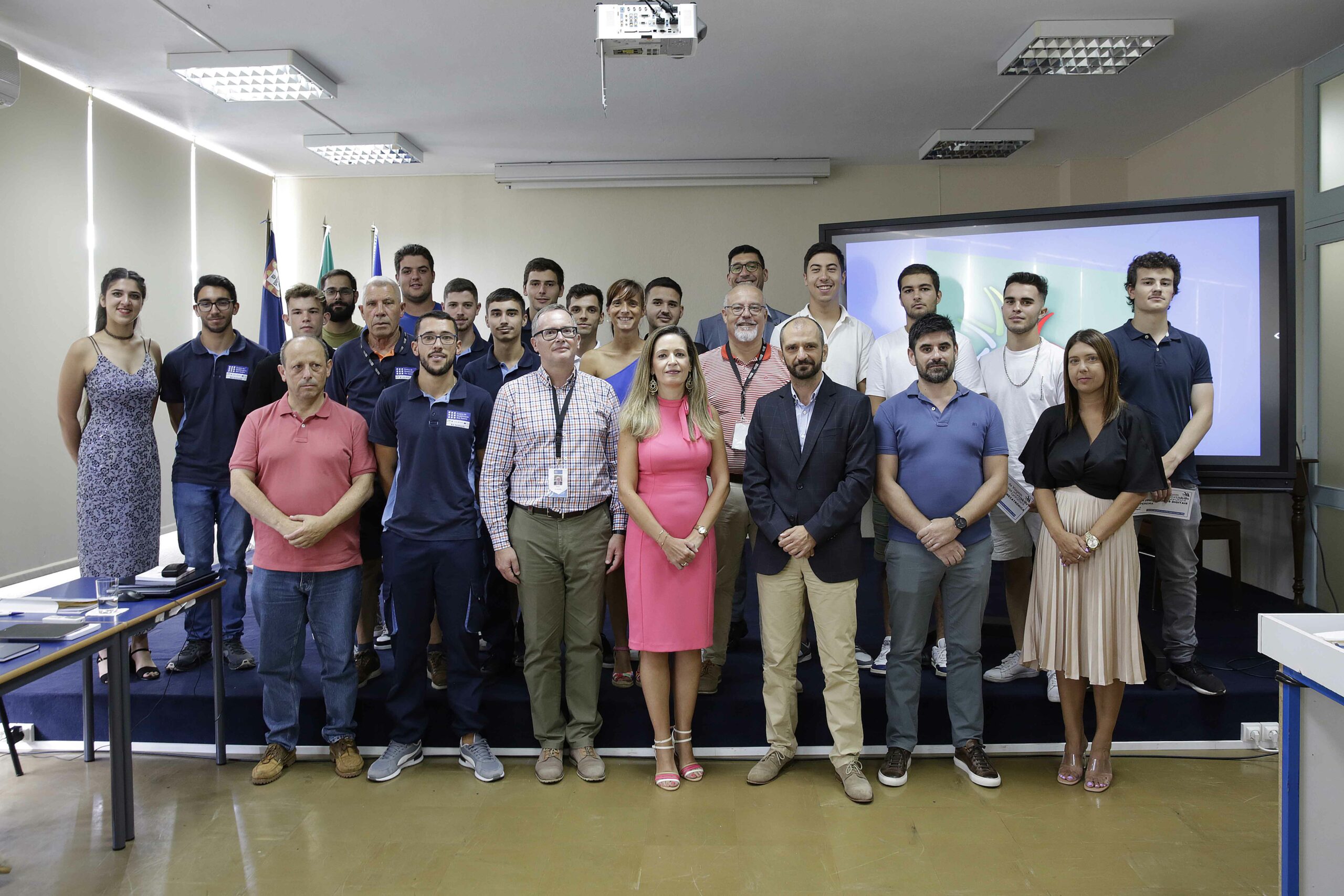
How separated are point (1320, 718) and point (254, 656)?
3928 mm

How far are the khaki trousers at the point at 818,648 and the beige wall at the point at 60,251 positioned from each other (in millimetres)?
4866

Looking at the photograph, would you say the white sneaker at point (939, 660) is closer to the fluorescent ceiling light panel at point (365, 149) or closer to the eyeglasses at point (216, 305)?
the eyeglasses at point (216, 305)

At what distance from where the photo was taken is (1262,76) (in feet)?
17.8

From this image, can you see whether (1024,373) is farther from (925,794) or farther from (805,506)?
(925,794)

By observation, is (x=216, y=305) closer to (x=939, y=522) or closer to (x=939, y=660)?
(x=939, y=522)

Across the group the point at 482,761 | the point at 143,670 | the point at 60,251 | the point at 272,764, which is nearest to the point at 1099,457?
the point at 482,761

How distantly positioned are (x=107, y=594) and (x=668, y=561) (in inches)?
74.8

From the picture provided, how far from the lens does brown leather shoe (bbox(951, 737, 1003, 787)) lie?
9.84 feet

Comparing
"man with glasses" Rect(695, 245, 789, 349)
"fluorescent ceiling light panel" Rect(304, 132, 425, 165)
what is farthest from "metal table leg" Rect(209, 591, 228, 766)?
"fluorescent ceiling light panel" Rect(304, 132, 425, 165)

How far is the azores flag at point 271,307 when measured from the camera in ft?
22.9

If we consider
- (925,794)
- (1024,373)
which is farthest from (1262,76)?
(925,794)

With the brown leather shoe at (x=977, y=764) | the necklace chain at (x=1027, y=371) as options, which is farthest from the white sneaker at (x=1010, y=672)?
the necklace chain at (x=1027, y=371)

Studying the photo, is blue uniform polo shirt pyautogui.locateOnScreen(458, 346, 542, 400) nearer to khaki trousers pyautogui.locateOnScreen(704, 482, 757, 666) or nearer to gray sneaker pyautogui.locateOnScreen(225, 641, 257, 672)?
khaki trousers pyautogui.locateOnScreen(704, 482, 757, 666)

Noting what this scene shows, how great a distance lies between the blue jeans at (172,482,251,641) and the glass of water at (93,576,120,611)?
67 centimetres
